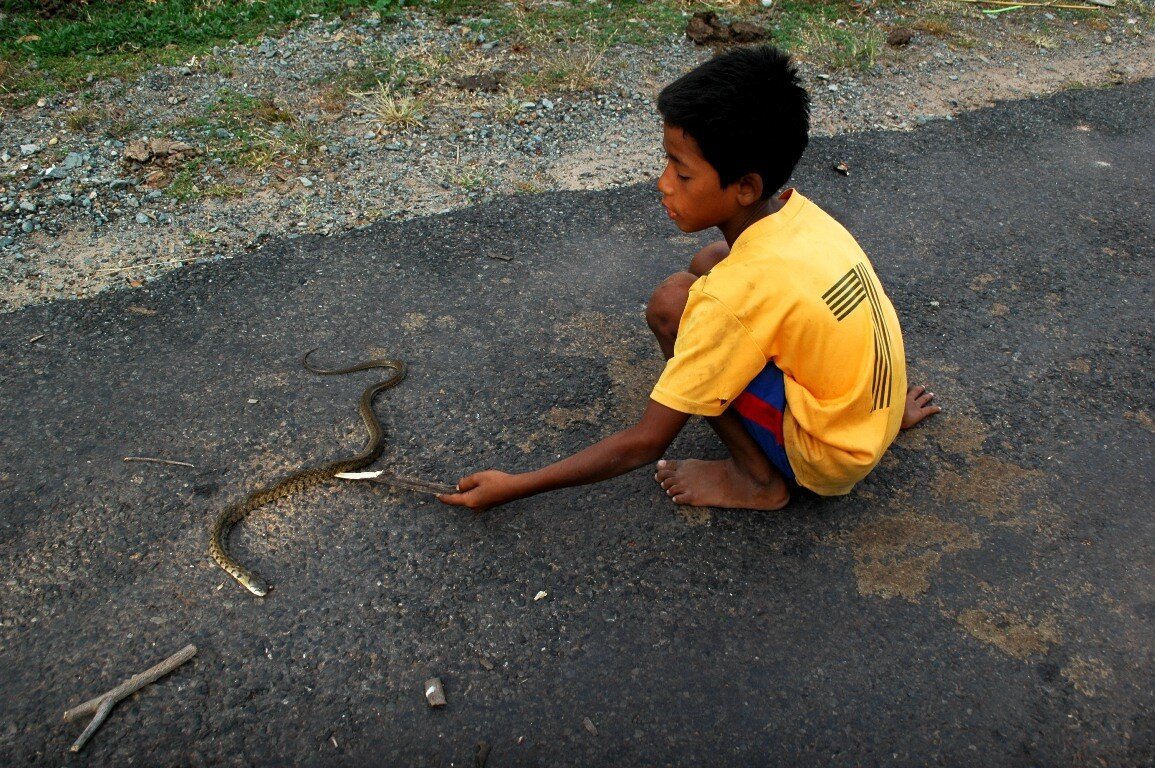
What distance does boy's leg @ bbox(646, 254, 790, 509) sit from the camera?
2836mm

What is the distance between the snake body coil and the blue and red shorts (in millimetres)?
1345

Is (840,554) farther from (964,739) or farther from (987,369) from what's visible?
(987,369)

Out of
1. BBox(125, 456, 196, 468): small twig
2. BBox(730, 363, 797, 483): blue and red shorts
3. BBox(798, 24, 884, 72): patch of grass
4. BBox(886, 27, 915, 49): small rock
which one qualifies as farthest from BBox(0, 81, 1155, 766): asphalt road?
BBox(886, 27, 915, 49): small rock

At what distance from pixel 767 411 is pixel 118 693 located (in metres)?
2.01

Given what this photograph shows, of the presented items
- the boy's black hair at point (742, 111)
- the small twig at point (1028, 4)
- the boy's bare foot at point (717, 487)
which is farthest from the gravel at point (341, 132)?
the boy's black hair at point (742, 111)

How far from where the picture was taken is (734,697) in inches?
94.1

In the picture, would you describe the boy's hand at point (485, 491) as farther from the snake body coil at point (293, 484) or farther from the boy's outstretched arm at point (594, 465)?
the snake body coil at point (293, 484)

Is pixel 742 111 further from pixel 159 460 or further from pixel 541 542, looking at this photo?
pixel 159 460

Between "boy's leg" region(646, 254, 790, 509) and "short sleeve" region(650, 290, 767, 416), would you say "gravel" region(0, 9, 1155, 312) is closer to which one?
"boy's leg" region(646, 254, 790, 509)

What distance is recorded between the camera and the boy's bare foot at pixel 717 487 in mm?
2928

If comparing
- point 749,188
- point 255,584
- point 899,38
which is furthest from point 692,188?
point 899,38

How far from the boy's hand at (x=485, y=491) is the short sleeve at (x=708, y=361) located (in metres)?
0.58

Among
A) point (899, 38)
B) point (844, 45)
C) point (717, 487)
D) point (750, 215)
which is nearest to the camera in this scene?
point (750, 215)

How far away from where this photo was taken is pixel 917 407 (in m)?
3.34
